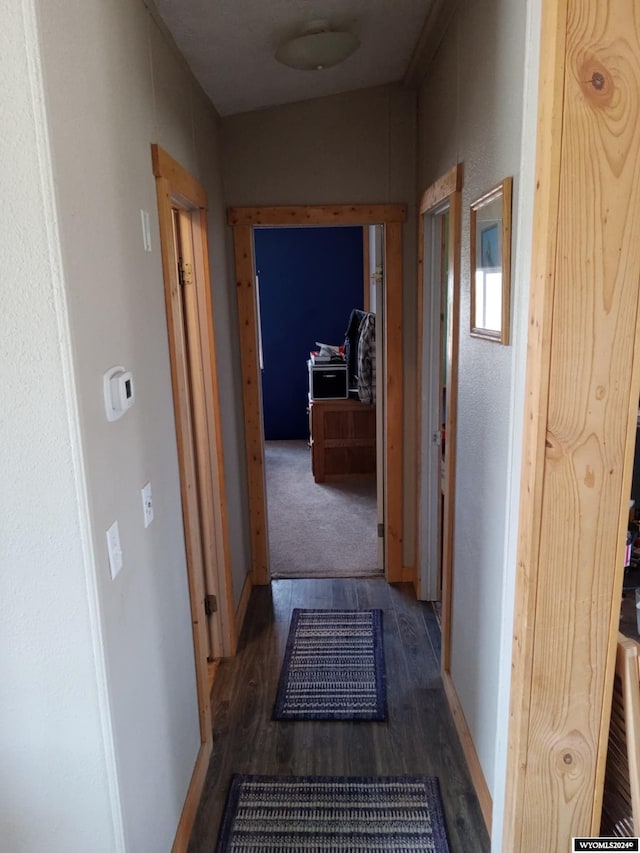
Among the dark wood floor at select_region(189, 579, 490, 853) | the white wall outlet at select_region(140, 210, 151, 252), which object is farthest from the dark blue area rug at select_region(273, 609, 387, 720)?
the white wall outlet at select_region(140, 210, 151, 252)

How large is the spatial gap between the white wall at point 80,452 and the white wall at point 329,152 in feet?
4.53

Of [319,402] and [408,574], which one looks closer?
[408,574]

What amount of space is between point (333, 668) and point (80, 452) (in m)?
1.99

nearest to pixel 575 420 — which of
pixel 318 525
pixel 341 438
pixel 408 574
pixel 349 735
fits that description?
pixel 349 735

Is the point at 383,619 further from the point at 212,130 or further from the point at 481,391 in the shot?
the point at 212,130

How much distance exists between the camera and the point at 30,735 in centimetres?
128

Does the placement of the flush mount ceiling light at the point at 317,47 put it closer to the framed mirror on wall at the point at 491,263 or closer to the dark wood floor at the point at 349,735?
the framed mirror on wall at the point at 491,263

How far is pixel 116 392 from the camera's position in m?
1.37

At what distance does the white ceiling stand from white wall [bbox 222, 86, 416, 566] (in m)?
0.09

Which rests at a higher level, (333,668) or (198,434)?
(198,434)

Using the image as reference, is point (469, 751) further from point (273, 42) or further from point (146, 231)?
point (273, 42)

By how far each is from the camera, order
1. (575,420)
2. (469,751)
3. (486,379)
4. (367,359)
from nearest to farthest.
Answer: (575,420) → (486,379) → (469,751) → (367,359)

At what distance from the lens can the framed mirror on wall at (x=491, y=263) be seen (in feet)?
5.15

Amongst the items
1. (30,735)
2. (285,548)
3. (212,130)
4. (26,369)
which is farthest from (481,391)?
(285,548)
